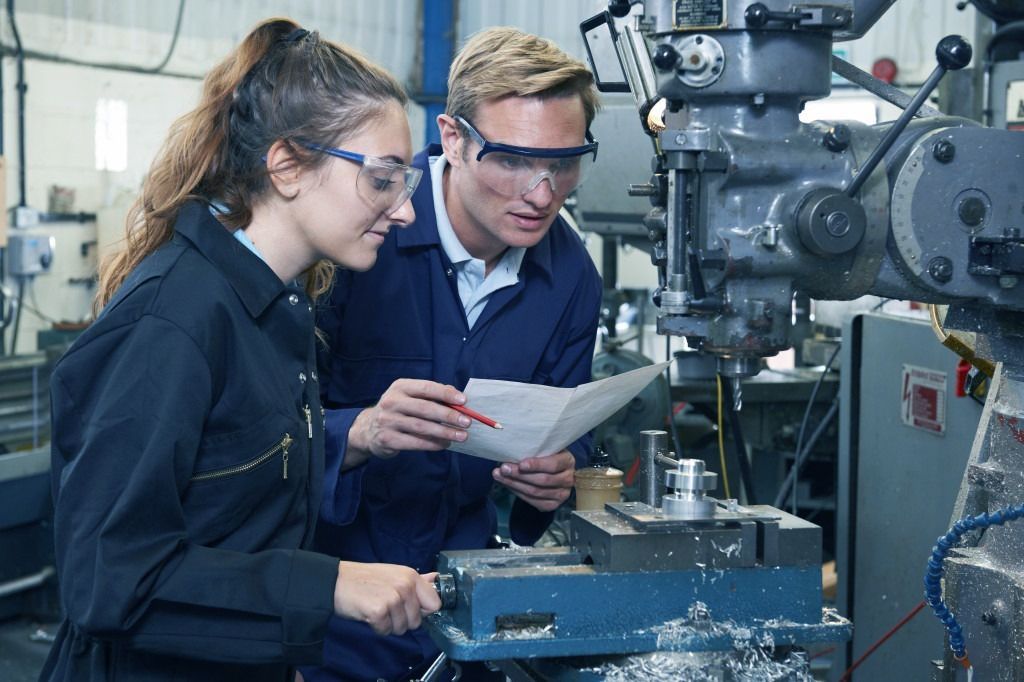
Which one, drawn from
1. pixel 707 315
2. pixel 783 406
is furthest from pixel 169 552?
pixel 783 406

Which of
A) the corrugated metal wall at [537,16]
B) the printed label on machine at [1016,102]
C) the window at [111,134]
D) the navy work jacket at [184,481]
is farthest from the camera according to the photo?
the corrugated metal wall at [537,16]

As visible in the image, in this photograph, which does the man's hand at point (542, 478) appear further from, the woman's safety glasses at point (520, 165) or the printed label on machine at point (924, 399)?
the printed label on machine at point (924, 399)

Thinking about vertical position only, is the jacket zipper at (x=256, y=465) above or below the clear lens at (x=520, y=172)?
below

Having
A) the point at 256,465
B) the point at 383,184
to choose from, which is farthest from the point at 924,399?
the point at 256,465

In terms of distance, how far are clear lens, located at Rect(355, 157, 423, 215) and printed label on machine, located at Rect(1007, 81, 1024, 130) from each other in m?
2.01

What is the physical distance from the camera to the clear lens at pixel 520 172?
4.58ft

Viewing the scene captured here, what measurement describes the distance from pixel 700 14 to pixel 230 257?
0.48 meters

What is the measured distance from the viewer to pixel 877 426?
2148 millimetres

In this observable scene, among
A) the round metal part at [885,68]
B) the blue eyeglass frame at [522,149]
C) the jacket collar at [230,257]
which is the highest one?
the round metal part at [885,68]

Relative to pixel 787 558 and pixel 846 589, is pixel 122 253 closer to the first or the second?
pixel 787 558

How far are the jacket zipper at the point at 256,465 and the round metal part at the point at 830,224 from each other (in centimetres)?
50

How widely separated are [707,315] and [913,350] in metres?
1.08

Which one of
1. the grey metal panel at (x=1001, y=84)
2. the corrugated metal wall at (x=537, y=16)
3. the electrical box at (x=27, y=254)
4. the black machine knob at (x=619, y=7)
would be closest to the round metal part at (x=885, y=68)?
the corrugated metal wall at (x=537, y=16)

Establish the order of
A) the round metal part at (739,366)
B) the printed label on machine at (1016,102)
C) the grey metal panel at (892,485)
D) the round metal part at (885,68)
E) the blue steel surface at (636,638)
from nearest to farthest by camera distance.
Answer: the blue steel surface at (636,638)
the round metal part at (739,366)
the grey metal panel at (892,485)
the printed label on machine at (1016,102)
the round metal part at (885,68)
